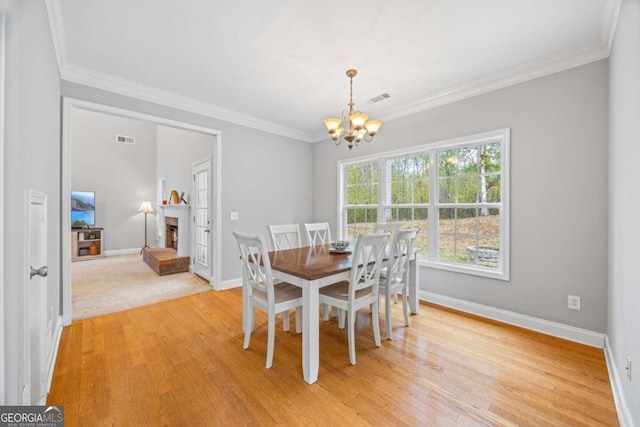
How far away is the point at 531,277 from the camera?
268cm

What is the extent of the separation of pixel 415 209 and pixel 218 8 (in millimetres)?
3026

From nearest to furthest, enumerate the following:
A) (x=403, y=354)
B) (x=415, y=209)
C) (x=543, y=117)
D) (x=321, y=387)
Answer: (x=321, y=387)
(x=403, y=354)
(x=543, y=117)
(x=415, y=209)

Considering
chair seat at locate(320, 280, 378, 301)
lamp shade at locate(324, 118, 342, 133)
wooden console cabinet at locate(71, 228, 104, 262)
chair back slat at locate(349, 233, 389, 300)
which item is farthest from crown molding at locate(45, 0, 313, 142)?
wooden console cabinet at locate(71, 228, 104, 262)

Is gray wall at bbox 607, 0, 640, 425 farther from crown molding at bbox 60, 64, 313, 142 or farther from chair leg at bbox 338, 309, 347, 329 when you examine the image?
crown molding at bbox 60, 64, 313, 142

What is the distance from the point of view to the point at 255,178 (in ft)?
14.3

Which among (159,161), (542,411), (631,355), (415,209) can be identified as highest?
(159,161)

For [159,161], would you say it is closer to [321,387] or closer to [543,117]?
[321,387]

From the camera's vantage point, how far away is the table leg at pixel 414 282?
9.92ft

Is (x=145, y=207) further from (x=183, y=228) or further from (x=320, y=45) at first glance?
(x=320, y=45)

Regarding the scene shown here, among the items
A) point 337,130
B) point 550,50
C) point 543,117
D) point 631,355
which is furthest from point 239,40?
point 631,355

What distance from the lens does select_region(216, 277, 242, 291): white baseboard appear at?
3.89 metres

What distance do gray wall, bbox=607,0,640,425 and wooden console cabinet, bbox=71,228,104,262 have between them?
8.55 metres

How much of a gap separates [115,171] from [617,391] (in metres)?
9.31

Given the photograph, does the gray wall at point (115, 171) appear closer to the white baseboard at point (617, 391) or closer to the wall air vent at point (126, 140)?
the wall air vent at point (126, 140)
